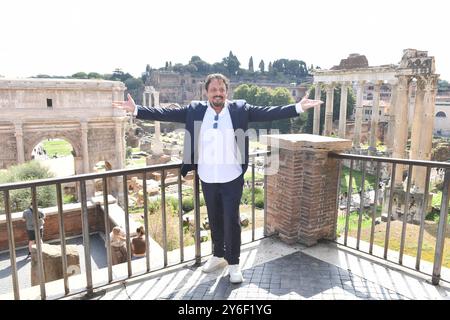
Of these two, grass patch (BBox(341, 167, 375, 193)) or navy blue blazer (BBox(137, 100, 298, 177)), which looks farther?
grass patch (BBox(341, 167, 375, 193))

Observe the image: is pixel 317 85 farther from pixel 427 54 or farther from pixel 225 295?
pixel 225 295

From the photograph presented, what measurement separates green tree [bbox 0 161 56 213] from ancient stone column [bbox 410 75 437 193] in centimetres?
1861

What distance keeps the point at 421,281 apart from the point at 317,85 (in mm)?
35771

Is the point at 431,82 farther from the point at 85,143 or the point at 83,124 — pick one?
the point at 85,143

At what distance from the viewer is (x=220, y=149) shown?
360 centimetres

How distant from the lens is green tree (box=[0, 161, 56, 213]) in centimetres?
1391

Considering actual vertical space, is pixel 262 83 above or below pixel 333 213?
above

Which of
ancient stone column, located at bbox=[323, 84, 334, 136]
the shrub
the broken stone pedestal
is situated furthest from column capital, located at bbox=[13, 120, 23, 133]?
ancient stone column, located at bbox=[323, 84, 334, 136]

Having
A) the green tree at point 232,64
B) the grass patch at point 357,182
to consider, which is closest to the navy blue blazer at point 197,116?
the grass patch at point 357,182

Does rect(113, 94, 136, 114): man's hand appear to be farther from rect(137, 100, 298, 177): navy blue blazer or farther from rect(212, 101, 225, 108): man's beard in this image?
rect(212, 101, 225, 108): man's beard

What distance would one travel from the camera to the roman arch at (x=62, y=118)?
22453 mm

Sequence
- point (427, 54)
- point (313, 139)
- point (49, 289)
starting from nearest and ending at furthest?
point (49, 289), point (313, 139), point (427, 54)

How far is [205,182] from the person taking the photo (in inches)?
146
